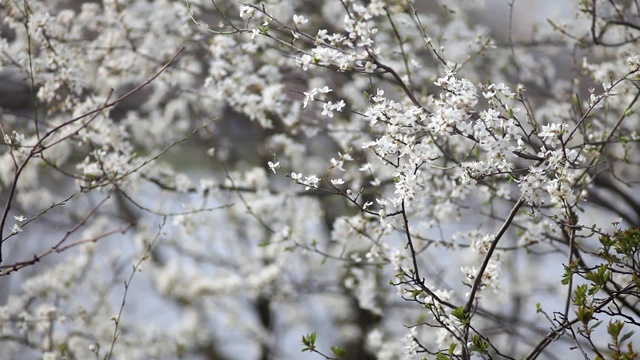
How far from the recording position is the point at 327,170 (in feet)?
8.71

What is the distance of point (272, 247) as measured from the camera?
4.43 metres

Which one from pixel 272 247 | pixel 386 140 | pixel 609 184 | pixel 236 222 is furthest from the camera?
pixel 236 222

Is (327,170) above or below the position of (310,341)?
above

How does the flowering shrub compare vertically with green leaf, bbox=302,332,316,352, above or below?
above

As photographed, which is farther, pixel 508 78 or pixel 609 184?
pixel 508 78

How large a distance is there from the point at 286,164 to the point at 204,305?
183 cm

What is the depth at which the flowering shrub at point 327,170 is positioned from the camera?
2.21m

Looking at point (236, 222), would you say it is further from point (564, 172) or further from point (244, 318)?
point (564, 172)

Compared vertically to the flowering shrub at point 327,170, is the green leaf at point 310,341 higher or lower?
lower

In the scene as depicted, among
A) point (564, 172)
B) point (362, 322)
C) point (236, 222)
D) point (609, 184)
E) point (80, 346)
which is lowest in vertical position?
point (564, 172)

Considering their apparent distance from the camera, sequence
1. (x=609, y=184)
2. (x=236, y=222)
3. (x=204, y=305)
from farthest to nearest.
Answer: (x=204, y=305)
(x=236, y=222)
(x=609, y=184)

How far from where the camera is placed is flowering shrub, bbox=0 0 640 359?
7.26ft

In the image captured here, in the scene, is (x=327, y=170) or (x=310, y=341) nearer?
Result: (x=310, y=341)

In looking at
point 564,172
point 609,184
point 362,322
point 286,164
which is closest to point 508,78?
point 609,184
